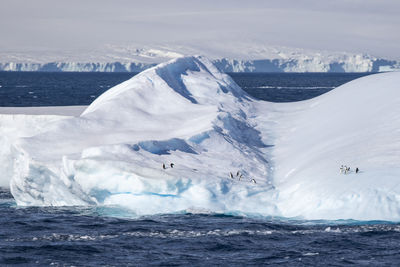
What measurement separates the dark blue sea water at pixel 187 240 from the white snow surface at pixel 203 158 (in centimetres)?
104

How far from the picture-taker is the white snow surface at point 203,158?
26.5m

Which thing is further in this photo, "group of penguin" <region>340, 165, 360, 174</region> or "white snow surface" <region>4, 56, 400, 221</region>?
"group of penguin" <region>340, 165, 360, 174</region>

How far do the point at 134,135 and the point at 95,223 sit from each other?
306 inches

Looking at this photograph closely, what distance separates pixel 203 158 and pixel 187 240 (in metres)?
8.68

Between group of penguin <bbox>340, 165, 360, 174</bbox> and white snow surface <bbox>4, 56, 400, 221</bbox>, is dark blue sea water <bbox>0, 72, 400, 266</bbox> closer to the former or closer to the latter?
white snow surface <bbox>4, 56, 400, 221</bbox>

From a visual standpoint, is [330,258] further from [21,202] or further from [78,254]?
[21,202]

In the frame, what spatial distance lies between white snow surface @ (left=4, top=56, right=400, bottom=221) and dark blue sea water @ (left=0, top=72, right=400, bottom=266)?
104 centimetres

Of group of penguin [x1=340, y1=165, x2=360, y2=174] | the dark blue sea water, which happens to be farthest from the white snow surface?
the dark blue sea water

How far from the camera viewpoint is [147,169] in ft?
88.9

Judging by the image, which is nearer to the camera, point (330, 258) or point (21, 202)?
point (330, 258)

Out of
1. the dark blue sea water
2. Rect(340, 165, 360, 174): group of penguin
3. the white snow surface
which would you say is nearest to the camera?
the dark blue sea water

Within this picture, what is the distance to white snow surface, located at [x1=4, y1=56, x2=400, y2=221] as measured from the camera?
26.5 m

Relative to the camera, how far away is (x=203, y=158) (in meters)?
31.0

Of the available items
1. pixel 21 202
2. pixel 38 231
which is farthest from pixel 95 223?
pixel 21 202
